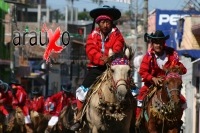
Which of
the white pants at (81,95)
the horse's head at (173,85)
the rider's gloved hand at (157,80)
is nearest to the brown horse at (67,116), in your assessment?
the white pants at (81,95)

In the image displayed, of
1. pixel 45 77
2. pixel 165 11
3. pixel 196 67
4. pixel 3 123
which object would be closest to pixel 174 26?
pixel 165 11

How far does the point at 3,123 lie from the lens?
26.8 metres

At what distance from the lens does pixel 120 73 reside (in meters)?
13.5

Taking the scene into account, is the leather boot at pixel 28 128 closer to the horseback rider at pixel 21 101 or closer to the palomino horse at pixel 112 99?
the horseback rider at pixel 21 101

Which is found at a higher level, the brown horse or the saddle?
the saddle

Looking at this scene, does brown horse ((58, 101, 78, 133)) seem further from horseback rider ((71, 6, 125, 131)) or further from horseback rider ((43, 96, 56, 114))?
horseback rider ((71, 6, 125, 131))

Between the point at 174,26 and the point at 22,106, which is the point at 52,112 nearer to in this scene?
the point at 22,106

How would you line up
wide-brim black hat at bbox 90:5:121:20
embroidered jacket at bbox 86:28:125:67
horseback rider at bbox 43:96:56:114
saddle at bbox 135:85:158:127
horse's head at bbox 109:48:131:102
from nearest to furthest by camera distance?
1. horse's head at bbox 109:48:131:102
2. embroidered jacket at bbox 86:28:125:67
3. wide-brim black hat at bbox 90:5:121:20
4. saddle at bbox 135:85:158:127
5. horseback rider at bbox 43:96:56:114

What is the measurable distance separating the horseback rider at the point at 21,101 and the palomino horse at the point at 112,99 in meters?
15.1

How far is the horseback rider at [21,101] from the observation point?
1171 inches

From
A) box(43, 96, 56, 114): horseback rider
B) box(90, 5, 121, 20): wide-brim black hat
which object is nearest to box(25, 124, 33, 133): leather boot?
box(43, 96, 56, 114): horseback rider

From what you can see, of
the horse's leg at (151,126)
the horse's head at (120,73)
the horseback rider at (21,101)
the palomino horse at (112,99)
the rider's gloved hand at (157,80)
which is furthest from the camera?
the horseback rider at (21,101)

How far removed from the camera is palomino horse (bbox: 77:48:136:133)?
13.5 metres

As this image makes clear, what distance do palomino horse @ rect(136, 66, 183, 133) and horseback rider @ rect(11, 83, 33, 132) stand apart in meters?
14.4
